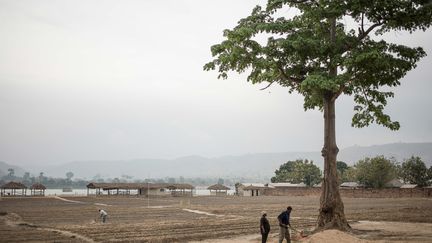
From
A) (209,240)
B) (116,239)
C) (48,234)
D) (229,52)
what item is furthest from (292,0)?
(48,234)

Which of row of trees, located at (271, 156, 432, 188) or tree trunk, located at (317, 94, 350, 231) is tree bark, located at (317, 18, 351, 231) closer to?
tree trunk, located at (317, 94, 350, 231)

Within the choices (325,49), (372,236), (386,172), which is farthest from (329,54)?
(386,172)

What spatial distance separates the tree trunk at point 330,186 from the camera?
22.1 m

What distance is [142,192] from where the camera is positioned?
319ft

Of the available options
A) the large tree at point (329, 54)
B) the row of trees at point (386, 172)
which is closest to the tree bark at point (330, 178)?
the large tree at point (329, 54)

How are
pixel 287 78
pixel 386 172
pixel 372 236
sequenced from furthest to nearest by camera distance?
pixel 386 172 < pixel 287 78 < pixel 372 236

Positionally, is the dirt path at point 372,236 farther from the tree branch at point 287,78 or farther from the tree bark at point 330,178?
the tree branch at point 287,78

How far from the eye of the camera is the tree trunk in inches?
870

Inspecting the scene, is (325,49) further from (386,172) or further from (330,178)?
(386,172)

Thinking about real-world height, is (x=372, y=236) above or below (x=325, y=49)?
below

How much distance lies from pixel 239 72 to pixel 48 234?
48.2 ft

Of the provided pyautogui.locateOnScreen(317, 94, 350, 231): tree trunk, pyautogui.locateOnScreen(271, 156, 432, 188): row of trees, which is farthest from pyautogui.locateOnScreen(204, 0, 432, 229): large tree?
pyautogui.locateOnScreen(271, 156, 432, 188): row of trees

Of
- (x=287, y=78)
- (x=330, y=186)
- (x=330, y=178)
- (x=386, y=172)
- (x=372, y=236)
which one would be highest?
(x=287, y=78)

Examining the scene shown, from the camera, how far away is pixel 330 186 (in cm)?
Answer: 2264
